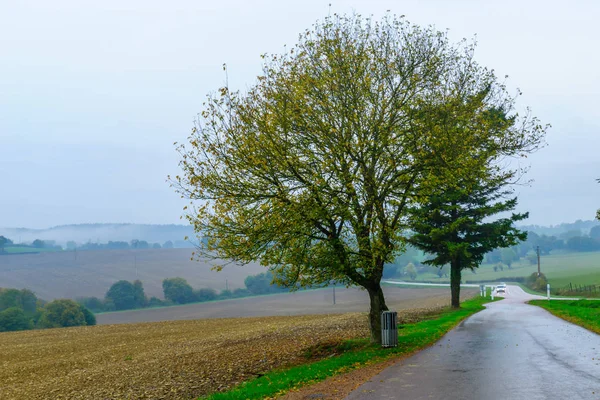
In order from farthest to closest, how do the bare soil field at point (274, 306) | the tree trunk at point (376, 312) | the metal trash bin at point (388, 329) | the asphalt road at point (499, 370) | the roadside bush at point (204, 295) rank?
the roadside bush at point (204, 295) → the bare soil field at point (274, 306) → the tree trunk at point (376, 312) → the metal trash bin at point (388, 329) → the asphalt road at point (499, 370)

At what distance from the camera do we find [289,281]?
20.6 meters

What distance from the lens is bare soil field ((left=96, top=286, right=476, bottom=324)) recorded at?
90.2 metres

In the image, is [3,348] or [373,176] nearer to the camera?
[373,176]

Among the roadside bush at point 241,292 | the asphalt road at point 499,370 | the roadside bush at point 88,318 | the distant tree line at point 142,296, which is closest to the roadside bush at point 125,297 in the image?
the distant tree line at point 142,296

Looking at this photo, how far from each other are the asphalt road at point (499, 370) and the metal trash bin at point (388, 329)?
4.75 ft

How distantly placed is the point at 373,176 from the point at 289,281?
4977 millimetres

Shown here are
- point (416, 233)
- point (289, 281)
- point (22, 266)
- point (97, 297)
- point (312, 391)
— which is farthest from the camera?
point (22, 266)

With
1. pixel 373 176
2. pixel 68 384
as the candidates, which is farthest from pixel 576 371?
pixel 68 384

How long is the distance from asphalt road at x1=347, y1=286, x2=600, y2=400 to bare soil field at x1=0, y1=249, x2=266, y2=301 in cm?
11008

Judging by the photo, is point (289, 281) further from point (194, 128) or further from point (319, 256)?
point (194, 128)

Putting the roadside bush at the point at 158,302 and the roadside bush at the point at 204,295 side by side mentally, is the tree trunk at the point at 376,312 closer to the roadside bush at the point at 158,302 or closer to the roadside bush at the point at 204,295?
the roadside bush at the point at 158,302

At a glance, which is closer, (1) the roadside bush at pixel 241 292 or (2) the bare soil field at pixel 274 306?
(2) the bare soil field at pixel 274 306

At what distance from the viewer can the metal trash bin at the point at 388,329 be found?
66.3ft

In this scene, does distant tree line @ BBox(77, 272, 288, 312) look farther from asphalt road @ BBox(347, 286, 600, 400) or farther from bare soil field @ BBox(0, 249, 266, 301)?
asphalt road @ BBox(347, 286, 600, 400)
